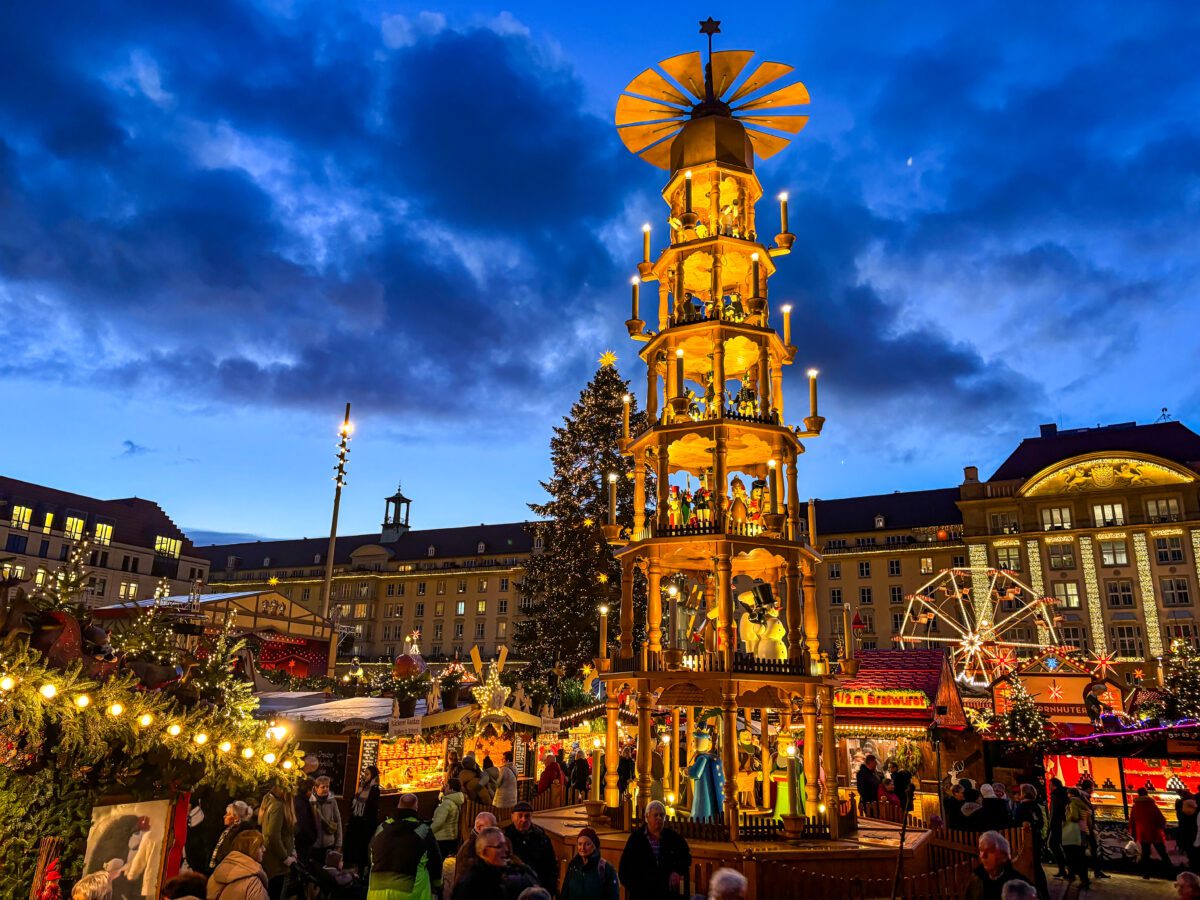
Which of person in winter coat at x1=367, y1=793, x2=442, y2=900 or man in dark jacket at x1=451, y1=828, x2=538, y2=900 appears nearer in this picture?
man in dark jacket at x1=451, y1=828, x2=538, y2=900

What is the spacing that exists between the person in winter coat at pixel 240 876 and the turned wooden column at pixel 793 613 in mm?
10636

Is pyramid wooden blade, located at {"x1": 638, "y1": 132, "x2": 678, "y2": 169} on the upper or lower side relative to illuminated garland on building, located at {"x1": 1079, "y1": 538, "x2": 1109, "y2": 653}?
upper

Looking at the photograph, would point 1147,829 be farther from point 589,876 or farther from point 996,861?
point 589,876

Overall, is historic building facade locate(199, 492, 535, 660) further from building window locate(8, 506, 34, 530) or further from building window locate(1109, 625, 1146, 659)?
building window locate(1109, 625, 1146, 659)

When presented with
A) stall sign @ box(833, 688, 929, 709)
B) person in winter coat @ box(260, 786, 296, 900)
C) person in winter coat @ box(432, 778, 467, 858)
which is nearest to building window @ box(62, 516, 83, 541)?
stall sign @ box(833, 688, 929, 709)

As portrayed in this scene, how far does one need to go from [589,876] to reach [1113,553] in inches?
2504

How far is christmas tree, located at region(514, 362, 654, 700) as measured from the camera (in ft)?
112

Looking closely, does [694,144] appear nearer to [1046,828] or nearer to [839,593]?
[1046,828]

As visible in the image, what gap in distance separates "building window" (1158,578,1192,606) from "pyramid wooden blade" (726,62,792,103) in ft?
178

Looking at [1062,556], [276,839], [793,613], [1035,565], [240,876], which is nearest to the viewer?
[240,876]

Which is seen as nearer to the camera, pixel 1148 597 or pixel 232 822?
pixel 232 822

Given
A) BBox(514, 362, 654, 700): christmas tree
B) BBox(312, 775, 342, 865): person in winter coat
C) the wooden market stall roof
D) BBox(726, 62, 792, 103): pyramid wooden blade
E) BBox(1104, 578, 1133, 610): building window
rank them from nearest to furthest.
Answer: BBox(312, 775, 342, 865): person in winter coat
BBox(726, 62, 792, 103): pyramid wooden blade
the wooden market stall roof
BBox(514, 362, 654, 700): christmas tree
BBox(1104, 578, 1133, 610): building window

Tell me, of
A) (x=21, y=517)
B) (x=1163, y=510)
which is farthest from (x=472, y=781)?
(x=21, y=517)

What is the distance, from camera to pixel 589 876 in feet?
24.5
